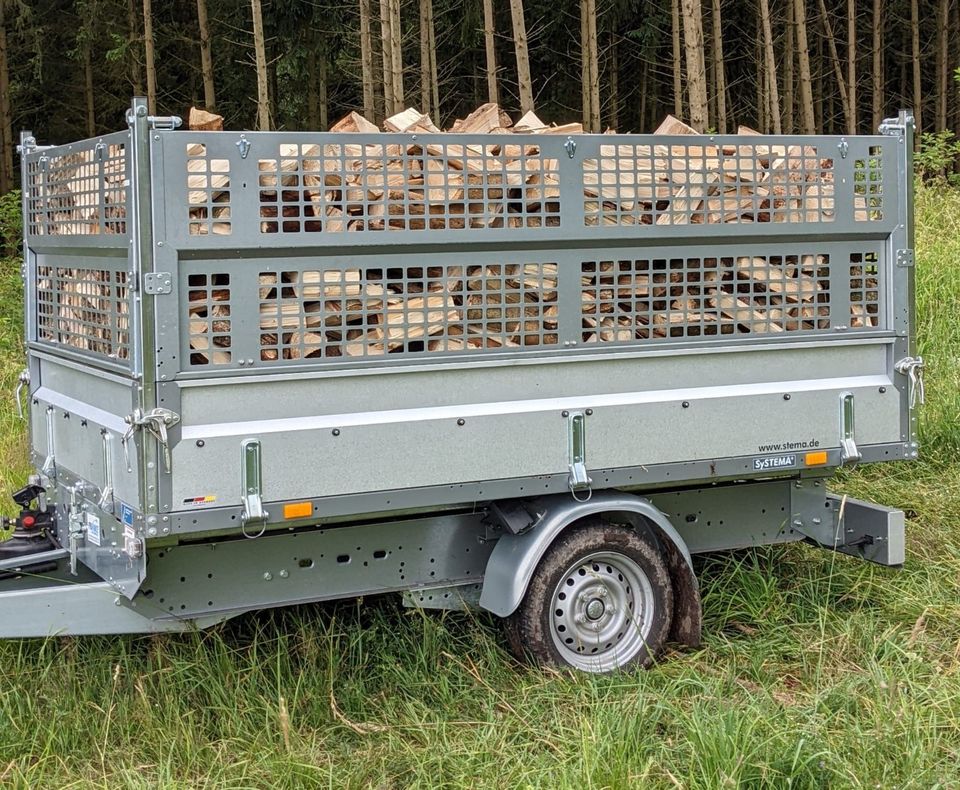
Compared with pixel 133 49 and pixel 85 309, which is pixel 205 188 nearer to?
pixel 85 309

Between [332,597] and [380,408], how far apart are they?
816mm

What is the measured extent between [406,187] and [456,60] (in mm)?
23763

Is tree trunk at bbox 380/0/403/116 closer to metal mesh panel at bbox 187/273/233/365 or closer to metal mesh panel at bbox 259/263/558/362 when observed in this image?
metal mesh panel at bbox 259/263/558/362

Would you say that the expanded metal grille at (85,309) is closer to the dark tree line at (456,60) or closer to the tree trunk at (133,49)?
the dark tree line at (456,60)

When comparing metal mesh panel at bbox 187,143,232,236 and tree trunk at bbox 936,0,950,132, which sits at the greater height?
tree trunk at bbox 936,0,950,132

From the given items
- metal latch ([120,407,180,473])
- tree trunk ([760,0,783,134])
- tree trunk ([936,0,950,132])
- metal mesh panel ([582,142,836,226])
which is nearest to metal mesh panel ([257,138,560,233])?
metal mesh panel ([582,142,836,226])

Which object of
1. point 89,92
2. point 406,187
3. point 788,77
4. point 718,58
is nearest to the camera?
point 406,187

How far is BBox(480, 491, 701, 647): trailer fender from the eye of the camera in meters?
4.91

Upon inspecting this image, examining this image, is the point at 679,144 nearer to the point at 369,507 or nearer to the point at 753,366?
the point at 753,366

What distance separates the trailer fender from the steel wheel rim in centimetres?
17

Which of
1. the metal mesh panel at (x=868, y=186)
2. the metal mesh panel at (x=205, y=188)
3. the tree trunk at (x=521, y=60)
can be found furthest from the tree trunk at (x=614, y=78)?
the metal mesh panel at (x=205, y=188)

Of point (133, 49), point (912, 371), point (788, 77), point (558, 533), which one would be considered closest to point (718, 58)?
point (788, 77)

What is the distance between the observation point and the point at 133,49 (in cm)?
2533

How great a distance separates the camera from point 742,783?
12.8ft
